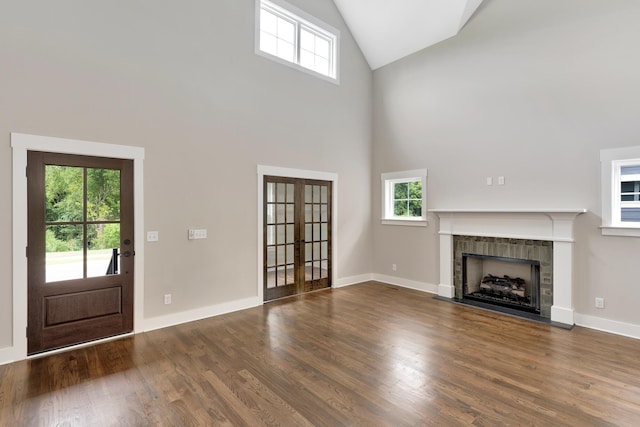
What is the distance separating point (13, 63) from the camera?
3.07 metres

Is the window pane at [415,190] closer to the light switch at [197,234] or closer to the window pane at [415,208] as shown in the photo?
the window pane at [415,208]

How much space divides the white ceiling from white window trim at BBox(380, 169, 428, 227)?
2224 mm

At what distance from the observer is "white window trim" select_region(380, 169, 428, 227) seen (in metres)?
5.70

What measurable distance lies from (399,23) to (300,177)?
320 cm

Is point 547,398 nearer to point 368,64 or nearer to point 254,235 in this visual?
point 254,235

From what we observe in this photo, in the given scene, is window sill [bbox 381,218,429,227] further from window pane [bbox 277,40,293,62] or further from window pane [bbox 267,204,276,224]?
window pane [bbox 277,40,293,62]

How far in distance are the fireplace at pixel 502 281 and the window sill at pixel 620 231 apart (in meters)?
0.84

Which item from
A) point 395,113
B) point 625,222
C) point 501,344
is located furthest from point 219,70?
point 625,222

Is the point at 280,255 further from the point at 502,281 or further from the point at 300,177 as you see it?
the point at 502,281

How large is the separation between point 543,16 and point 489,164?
6.67 feet

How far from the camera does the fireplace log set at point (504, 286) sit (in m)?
4.62

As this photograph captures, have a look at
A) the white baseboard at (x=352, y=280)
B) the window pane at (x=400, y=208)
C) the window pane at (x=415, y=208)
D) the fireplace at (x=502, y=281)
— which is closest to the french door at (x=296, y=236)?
the white baseboard at (x=352, y=280)

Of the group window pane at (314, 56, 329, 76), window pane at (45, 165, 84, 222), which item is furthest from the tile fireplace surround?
window pane at (45, 165, 84, 222)

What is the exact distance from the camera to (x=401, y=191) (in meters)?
6.22
